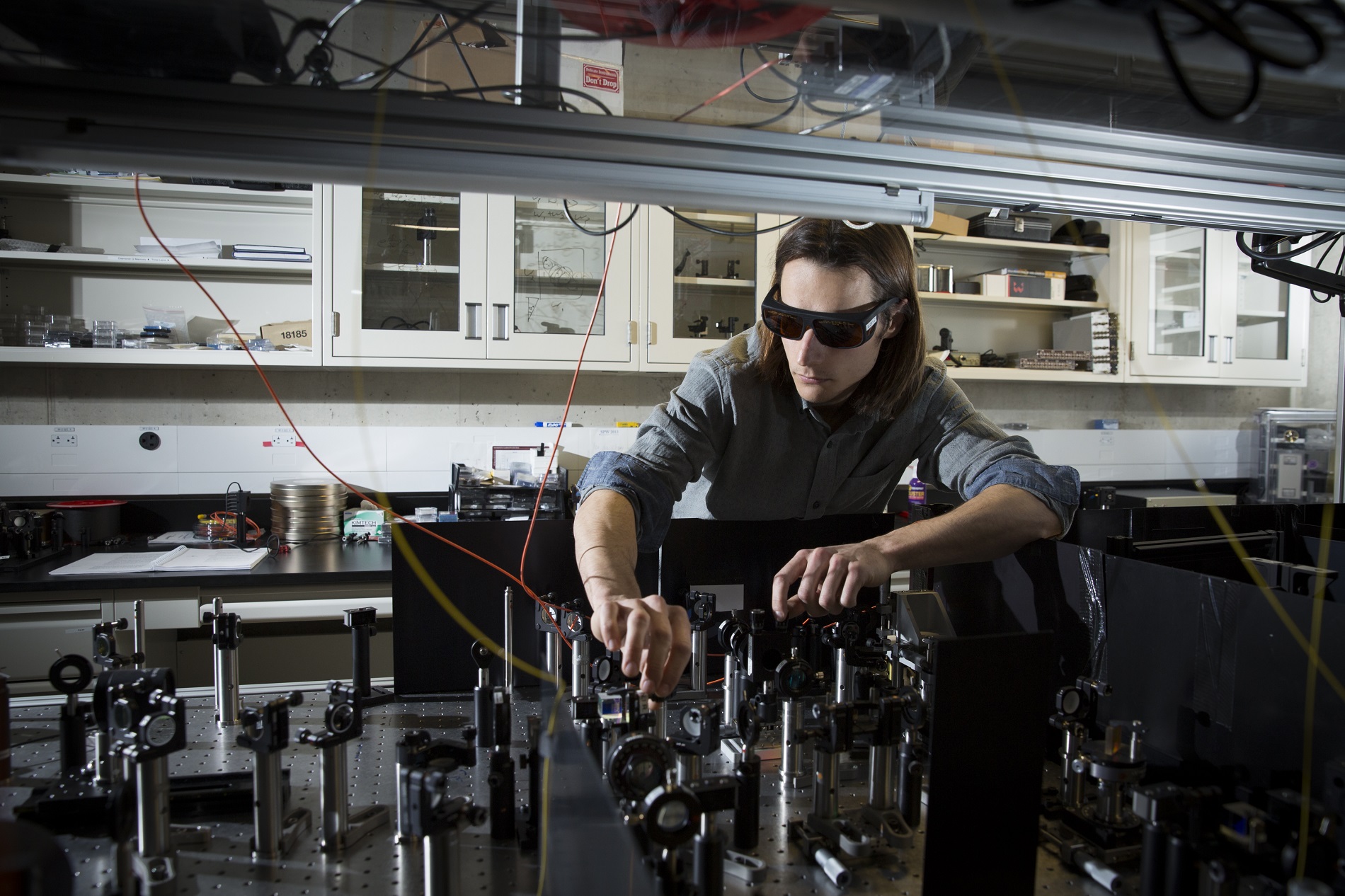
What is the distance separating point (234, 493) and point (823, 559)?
2302 mm

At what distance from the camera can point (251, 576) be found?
82.7 inches

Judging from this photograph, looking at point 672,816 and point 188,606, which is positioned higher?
point 672,816

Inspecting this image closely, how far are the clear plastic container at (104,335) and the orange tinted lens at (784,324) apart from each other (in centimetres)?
229

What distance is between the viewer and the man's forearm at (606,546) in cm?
94

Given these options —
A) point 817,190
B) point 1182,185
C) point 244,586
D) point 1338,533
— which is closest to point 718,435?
point 817,190

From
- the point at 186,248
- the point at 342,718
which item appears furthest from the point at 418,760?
the point at 186,248

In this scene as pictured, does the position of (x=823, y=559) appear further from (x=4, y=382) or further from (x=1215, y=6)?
(x=4, y=382)

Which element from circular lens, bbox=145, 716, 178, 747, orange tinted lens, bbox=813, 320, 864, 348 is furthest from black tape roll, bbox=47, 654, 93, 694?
orange tinted lens, bbox=813, 320, 864, 348

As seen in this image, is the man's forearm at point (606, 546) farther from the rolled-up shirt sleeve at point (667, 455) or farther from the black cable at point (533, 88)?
the black cable at point (533, 88)

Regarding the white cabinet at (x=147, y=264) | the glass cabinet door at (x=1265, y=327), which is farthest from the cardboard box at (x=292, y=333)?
the glass cabinet door at (x=1265, y=327)

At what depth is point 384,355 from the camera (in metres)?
2.56

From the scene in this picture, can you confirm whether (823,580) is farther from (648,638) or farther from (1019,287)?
(1019,287)

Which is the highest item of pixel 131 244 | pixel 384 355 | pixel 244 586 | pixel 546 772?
pixel 131 244

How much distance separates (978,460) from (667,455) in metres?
0.54
